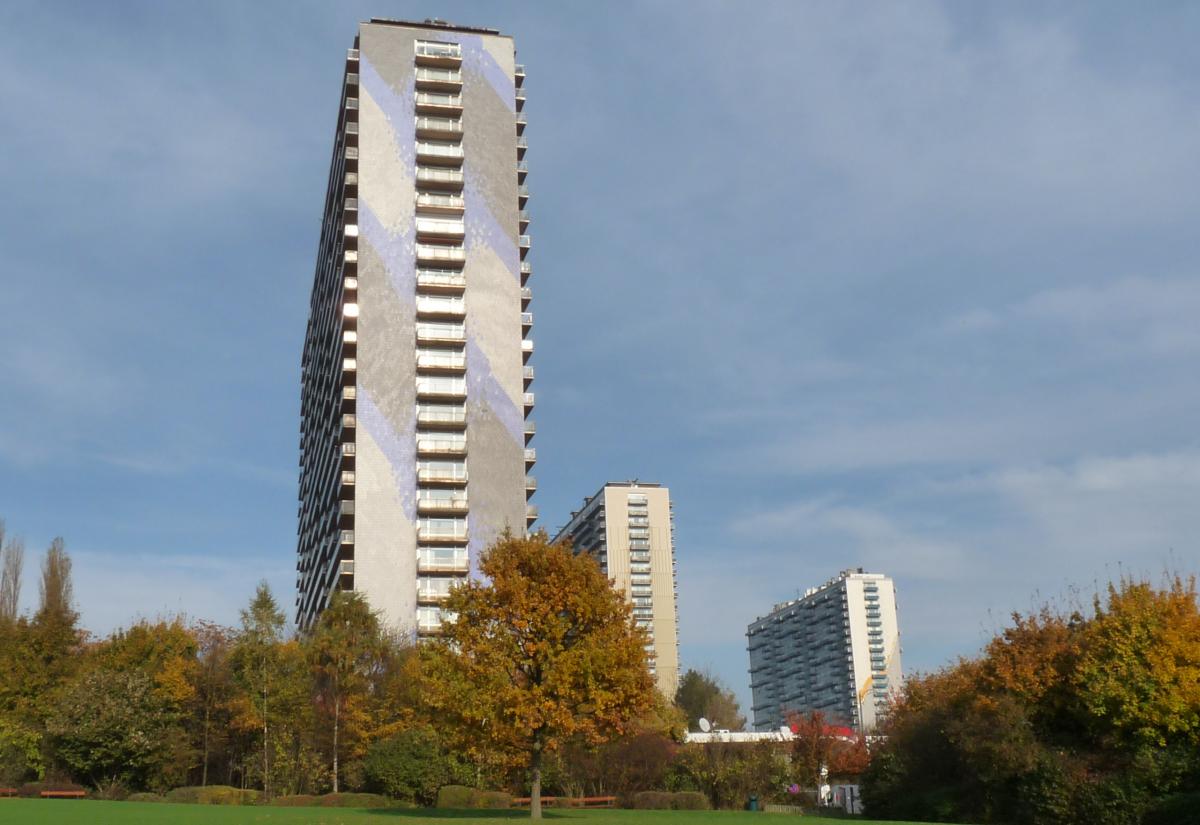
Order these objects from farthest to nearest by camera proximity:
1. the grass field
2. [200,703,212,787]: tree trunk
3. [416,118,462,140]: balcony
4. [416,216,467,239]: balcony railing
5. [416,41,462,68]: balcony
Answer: [416,41,462,68]: balcony → [416,118,462,140]: balcony → [416,216,467,239]: balcony railing → [200,703,212,787]: tree trunk → the grass field

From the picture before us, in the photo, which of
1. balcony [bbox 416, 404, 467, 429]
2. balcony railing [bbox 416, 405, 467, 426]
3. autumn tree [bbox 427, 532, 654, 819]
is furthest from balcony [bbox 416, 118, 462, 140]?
autumn tree [bbox 427, 532, 654, 819]

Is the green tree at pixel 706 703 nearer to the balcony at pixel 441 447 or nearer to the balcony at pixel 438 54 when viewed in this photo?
the balcony at pixel 441 447

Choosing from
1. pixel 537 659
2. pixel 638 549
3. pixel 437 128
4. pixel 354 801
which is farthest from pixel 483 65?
pixel 638 549

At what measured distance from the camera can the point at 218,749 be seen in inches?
2216

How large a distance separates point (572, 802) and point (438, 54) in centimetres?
7427

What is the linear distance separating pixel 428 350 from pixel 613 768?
5000 centimetres

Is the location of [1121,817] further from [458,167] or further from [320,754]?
[458,167]

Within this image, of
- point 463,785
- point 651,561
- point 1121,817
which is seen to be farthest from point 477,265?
point 651,561

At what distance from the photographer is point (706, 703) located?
115875 mm

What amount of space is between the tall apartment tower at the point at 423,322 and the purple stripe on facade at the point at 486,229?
13 cm

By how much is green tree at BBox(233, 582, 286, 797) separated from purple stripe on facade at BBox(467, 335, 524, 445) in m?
39.3

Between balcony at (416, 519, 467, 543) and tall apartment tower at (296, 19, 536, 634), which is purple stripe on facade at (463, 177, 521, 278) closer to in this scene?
tall apartment tower at (296, 19, 536, 634)

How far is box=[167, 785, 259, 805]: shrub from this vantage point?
4659cm

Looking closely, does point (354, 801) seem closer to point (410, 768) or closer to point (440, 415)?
point (410, 768)
